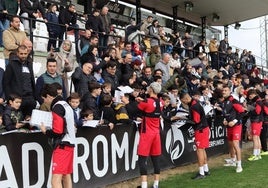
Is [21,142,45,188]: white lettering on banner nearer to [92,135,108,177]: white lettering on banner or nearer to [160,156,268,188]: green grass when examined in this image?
[92,135,108,177]: white lettering on banner

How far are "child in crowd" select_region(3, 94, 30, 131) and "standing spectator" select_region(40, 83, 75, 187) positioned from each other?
0.62 m

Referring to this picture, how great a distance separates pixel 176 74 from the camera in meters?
12.3

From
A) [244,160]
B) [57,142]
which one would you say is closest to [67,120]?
[57,142]

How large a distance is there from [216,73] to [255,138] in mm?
5383

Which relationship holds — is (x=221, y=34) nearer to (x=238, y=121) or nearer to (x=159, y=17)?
(x=159, y=17)

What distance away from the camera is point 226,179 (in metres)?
8.66

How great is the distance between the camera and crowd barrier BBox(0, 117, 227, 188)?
5.96 m

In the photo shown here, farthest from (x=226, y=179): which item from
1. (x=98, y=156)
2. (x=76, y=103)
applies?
(x=76, y=103)

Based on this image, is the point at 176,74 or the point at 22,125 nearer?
the point at 22,125

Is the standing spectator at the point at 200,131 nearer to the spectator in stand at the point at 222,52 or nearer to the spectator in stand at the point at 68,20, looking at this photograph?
the spectator in stand at the point at 68,20

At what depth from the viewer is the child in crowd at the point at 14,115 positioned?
610cm

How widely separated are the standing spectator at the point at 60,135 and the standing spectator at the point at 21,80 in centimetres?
106

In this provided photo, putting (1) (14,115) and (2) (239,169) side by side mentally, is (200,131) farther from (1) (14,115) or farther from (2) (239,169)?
(1) (14,115)

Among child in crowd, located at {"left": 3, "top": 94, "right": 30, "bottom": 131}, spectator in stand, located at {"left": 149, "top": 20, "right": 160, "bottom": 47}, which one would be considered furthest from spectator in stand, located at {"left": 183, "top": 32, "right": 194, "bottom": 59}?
child in crowd, located at {"left": 3, "top": 94, "right": 30, "bottom": 131}
